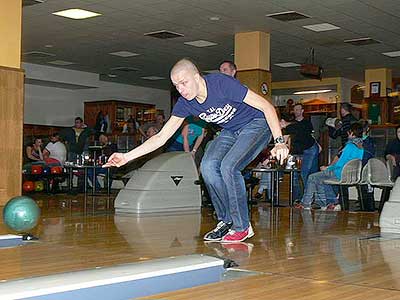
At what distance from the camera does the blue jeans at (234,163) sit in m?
3.81

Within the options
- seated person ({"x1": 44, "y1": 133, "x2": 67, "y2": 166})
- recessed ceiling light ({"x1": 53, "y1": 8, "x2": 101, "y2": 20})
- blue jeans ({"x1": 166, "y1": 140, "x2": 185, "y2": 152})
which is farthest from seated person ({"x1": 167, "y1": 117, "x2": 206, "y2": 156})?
seated person ({"x1": 44, "y1": 133, "x2": 67, "y2": 166})

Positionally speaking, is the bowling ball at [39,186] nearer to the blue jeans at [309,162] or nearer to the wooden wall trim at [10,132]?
the wooden wall trim at [10,132]

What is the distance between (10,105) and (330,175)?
356 centimetres

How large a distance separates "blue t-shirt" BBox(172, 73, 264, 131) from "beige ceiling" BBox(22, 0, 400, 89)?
5387 mm

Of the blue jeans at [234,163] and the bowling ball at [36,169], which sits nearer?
the blue jeans at [234,163]

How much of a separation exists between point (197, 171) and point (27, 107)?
9.91 m

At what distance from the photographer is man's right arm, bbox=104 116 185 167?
3.43 metres

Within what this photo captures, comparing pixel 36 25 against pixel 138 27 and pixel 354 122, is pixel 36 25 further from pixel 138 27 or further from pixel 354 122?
pixel 354 122

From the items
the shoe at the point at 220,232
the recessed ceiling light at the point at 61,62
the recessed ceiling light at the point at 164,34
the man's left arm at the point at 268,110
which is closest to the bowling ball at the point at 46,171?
the recessed ceiling light at the point at 164,34

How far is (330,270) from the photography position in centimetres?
313

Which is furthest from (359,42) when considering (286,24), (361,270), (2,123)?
(361,270)

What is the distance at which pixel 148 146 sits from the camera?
361 centimetres

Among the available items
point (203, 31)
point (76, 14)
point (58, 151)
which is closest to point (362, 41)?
point (203, 31)

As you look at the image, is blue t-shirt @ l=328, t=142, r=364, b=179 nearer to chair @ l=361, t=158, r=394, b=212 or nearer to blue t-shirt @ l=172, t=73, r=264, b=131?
chair @ l=361, t=158, r=394, b=212
